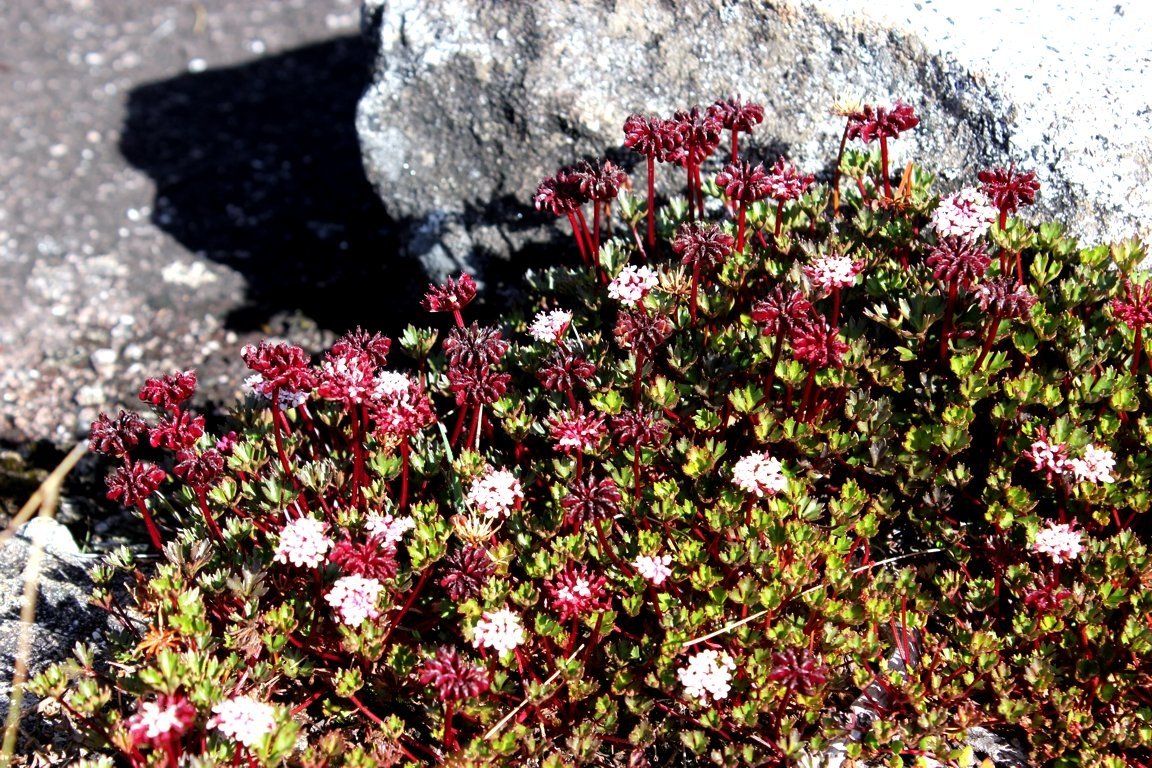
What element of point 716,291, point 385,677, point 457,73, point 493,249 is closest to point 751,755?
point 385,677

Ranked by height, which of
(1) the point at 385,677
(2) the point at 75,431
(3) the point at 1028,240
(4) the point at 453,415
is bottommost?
(2) the point at 75,431

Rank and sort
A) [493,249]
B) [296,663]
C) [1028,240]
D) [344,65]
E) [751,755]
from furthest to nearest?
[344,65] → [493,249] → [1028,240] → [296,663] → [751,755]

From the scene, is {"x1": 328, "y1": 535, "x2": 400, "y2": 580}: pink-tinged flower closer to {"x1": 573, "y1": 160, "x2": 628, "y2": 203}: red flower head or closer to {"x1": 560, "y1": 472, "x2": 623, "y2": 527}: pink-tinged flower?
{"x1": 560, "y1": 472, "x2": 623, "y2": 527}: pink-tinged flower

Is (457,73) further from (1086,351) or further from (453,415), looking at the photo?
(1086,351)

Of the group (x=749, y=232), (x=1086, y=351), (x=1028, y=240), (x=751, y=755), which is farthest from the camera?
(x=749, y=232)

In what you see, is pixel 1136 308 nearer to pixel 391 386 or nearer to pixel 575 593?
pixel 575 593

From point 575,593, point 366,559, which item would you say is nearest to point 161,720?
point 366,559

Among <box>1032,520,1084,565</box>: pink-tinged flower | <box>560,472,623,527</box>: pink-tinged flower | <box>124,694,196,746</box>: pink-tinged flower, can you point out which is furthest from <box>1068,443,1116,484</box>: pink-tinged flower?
<box>124,694,196,746</box>: pink-tinged flower
